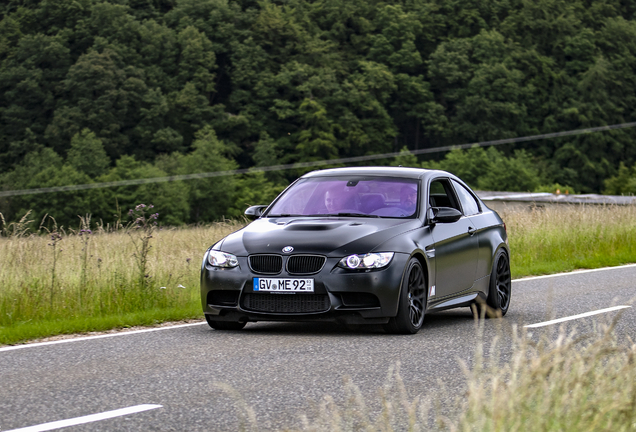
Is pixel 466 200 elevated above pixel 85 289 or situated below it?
above

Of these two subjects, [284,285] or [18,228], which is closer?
[284,285]

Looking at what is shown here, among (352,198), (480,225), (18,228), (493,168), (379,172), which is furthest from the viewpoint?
(493,168)

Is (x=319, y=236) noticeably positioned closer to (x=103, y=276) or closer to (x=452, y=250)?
(x=452, y=250)

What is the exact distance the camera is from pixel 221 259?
365 inches

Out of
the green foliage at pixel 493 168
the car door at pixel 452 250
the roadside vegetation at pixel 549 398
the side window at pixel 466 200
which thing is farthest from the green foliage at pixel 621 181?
the roadside vegetation at pixel 549 398

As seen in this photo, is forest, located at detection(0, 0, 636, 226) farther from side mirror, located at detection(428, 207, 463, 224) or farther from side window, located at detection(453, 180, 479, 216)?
side mirror, located at detection(428, 207, 463, 224)

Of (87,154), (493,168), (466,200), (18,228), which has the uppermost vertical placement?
(466,200)

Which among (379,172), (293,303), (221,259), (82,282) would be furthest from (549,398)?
(82,282)

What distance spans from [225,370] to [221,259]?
2.03 meters

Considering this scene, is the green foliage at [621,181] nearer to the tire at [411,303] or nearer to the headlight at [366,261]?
the tire at [411,303]

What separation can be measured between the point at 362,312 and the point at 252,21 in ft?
343

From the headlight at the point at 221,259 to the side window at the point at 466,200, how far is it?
9.89 feet

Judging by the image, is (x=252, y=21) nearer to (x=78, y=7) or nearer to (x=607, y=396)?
(x=78, y=7)

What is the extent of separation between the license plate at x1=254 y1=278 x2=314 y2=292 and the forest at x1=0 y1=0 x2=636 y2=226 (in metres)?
84.9
